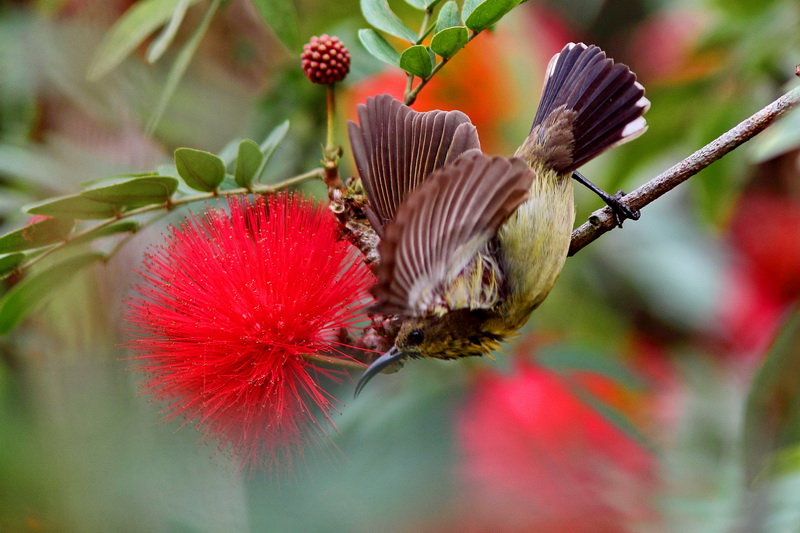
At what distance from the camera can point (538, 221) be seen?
1.18 meters

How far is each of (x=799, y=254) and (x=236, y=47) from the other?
6.60ft

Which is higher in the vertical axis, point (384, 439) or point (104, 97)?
point (104, 97)

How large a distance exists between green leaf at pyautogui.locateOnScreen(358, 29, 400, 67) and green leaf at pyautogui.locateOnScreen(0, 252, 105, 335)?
21.7 inches

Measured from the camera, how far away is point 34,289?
126 cm

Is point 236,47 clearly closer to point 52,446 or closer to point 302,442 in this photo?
point 52,446

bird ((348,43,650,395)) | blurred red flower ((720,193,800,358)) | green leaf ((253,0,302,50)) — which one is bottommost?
bird ((348,43,650,395))

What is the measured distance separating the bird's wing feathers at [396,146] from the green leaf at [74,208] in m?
0.39

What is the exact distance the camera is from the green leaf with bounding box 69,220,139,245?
118 cm

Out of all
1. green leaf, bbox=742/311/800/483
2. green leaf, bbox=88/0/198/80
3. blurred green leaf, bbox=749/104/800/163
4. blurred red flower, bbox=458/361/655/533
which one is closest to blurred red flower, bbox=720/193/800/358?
blurred red flower, bbox=458/361/655/533

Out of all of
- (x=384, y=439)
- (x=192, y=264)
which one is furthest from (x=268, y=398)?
(x=384, y=439)

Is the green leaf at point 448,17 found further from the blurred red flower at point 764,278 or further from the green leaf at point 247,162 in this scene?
the blurred red flower at point 764,278

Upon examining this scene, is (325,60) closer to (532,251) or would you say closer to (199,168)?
(199,168)

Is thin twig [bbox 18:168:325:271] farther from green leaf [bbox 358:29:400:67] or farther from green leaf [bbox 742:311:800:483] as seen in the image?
green leaf [bbox 742:311:800:483]

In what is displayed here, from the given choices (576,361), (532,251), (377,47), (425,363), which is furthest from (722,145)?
(425,363)
